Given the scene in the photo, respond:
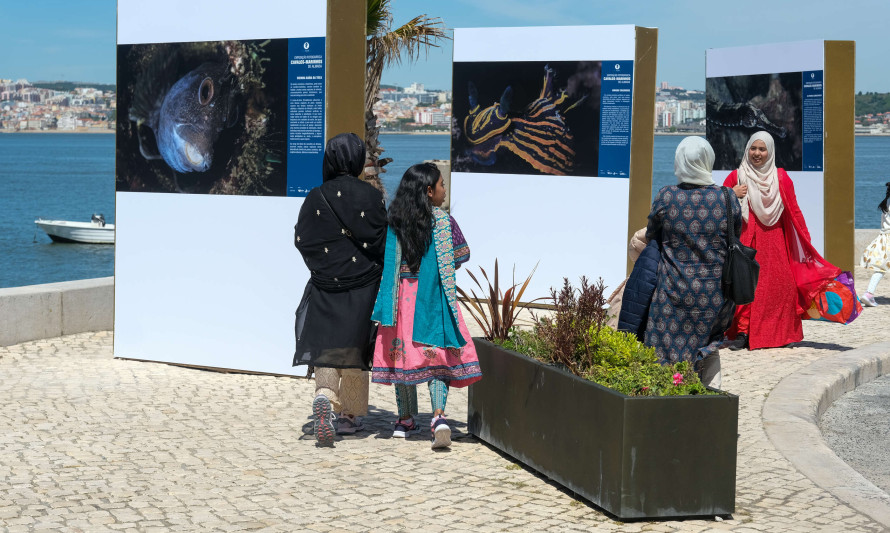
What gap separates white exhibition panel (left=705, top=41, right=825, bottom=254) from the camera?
12.2m

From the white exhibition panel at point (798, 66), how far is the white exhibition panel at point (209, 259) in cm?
636

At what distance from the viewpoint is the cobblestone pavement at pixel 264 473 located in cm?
478

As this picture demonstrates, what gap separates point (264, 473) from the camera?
555 centimetres

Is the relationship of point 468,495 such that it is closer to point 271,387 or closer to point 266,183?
point 271,387

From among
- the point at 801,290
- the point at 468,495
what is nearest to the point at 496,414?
the point at 468,495

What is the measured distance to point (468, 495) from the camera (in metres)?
5.20

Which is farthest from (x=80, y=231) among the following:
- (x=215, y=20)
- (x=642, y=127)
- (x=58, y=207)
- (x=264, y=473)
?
(x=264, y=473)

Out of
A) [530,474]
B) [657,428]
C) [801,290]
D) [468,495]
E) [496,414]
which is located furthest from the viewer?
[801,290]

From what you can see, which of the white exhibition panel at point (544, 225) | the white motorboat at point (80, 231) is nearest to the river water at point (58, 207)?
the white motorboat at point (80, 231)

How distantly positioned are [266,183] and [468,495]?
12.6ft

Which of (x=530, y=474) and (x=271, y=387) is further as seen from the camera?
(x=271, y=387)

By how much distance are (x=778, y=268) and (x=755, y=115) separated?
11.8 ft

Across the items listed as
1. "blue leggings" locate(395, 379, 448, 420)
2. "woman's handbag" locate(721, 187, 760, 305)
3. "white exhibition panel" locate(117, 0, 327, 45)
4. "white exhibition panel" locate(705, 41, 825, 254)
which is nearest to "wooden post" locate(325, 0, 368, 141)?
"white exhibition panel" locate(117, 0, 327, 45)

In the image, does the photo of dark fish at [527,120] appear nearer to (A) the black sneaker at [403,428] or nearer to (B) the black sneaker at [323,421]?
(A) the black sneaker at [403,428]
